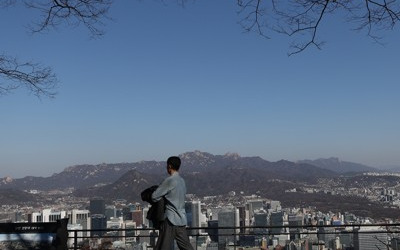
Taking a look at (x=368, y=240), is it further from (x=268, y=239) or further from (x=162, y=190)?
(x=162, y=190)

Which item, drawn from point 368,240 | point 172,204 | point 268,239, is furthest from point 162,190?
point 368,240

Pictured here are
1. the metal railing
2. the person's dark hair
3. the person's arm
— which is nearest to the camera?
the person's arm

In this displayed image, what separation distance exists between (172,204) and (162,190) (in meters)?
0.20

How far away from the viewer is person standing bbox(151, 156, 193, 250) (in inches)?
199

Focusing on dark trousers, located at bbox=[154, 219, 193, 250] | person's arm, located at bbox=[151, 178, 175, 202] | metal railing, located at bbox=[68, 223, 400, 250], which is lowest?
metal railing, located at bbox=[68, 223, 400, 250]

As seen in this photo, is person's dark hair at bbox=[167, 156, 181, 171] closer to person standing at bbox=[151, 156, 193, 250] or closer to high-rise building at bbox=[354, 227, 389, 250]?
person standing at bbox=[151, 156, 193, 250]

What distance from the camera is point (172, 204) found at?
509cm

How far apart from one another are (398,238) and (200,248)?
318cm

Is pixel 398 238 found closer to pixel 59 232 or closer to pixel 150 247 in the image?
pixel 150 247

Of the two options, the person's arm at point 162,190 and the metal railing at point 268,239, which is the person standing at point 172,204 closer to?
the person's arm at point 162,190

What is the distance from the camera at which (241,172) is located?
174625 millimetres

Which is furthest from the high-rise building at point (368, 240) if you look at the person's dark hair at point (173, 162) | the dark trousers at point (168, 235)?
the person's dark hair at point (173, 162)

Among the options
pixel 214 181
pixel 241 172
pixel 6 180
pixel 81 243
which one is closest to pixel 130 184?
pixel 214 181

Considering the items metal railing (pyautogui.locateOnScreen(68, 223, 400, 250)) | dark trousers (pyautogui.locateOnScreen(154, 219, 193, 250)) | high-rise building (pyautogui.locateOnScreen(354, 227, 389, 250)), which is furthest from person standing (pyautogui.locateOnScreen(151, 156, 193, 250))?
high-rise building (pyautogui.locateOnScreen(354, 227, 389, 250))
